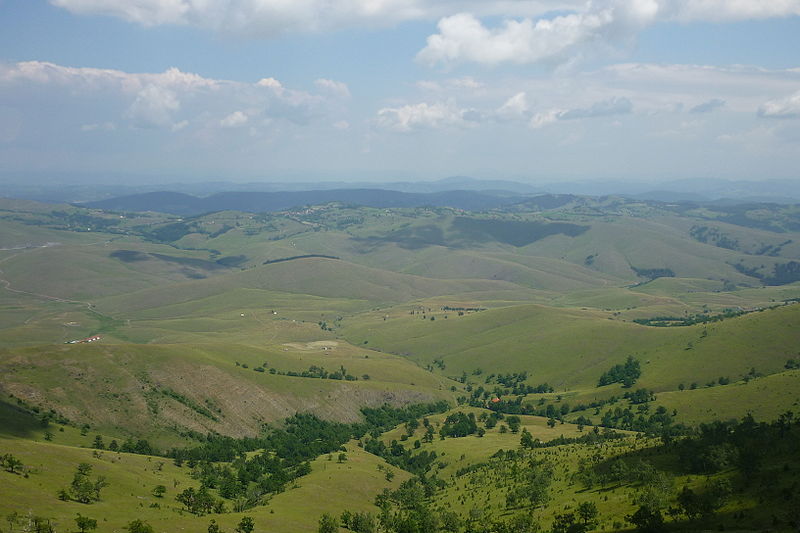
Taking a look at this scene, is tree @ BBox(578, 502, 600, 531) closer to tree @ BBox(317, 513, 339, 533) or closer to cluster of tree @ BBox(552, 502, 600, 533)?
cluster of tree @ BBox(552, 502, 600, 533)

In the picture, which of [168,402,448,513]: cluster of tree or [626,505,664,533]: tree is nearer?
[626,505,664,533]: tree

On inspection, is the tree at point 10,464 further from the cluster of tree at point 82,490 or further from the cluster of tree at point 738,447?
the cluster of tree at point 738,447

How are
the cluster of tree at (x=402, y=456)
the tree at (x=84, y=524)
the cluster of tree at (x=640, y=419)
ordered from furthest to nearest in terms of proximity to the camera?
the cluster of tree at (x=640, y=419) < the cluster of tree at (x=402, y=456) < the tree at (x=84, y=524)

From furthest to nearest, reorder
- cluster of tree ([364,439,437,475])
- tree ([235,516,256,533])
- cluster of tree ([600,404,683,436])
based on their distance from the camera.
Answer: cluster of tree ([600,404,683,436]), cluster of tree ([364,439,437,475]), tree ([235,516,256,533])

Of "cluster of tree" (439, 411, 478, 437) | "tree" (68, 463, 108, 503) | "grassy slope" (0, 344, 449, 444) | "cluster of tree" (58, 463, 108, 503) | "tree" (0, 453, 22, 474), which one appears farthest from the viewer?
"cluster of tree" (439, 411, 478, 437)

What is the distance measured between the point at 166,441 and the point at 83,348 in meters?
51.1

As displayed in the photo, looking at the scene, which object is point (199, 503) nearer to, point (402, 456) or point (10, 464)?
point (10, 464)

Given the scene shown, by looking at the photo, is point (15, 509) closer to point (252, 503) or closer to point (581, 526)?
point (252, 503)

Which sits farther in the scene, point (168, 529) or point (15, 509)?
point (168, 529)

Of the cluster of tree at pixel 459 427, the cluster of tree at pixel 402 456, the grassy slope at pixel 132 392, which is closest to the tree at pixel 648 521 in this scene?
the cluster of tree at pixel 402 456

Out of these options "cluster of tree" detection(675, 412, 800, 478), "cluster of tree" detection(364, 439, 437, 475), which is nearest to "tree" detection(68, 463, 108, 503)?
"cluster of tree" detection(364, 439, 437, 475)

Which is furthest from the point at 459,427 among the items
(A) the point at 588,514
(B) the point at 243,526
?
(A) the point at 588,514

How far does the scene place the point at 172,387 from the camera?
187m

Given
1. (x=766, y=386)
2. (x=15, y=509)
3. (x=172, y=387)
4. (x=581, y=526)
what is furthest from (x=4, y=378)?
(x=766, y=386)
